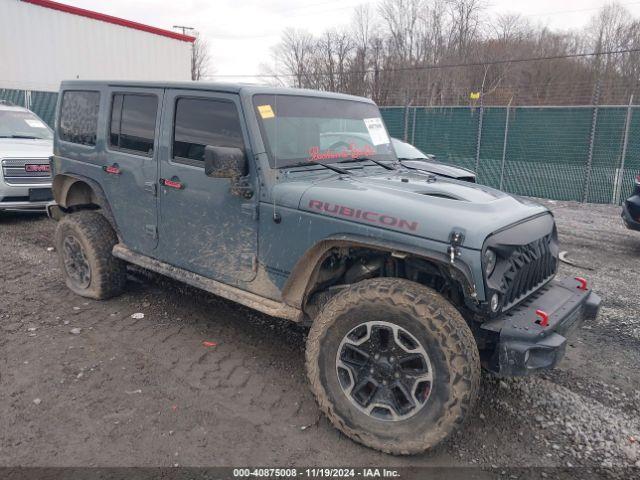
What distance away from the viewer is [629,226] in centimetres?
708

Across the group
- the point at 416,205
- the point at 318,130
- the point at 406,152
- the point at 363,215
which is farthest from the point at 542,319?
the point at 406,152

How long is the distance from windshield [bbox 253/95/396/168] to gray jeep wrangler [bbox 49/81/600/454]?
0.01 m

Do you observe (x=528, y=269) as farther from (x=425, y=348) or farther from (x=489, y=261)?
(x=425, y=348)

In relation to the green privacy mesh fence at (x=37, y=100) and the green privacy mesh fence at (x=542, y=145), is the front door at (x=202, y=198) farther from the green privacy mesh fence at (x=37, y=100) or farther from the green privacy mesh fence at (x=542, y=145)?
the green privacy mesh fence at (x=37, y=100)

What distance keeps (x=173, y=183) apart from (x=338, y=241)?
5.16 ft

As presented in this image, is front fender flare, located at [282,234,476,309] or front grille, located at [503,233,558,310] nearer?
front fender flare, located at [282,234,476,309]

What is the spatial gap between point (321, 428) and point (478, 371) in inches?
41.1

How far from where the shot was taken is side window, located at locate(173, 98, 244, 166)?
347 centimetres

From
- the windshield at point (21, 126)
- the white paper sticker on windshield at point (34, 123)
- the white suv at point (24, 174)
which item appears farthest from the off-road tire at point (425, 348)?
the white paper sticker on windshield at point (34, 123)

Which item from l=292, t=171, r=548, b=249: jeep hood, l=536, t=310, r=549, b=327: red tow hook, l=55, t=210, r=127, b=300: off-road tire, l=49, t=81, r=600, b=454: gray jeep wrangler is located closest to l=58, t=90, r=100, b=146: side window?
l=49, t=81, r=600, b=454: gray jeep wrangler

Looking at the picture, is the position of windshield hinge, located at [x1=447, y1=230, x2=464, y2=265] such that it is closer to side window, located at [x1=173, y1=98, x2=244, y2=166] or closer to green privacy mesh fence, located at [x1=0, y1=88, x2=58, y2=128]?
side window, located at [x1=173, y1=98, x2=244, y2=166]

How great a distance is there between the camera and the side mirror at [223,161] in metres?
3.09

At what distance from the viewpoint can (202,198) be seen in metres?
3.62

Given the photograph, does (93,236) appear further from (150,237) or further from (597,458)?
(597,458)
